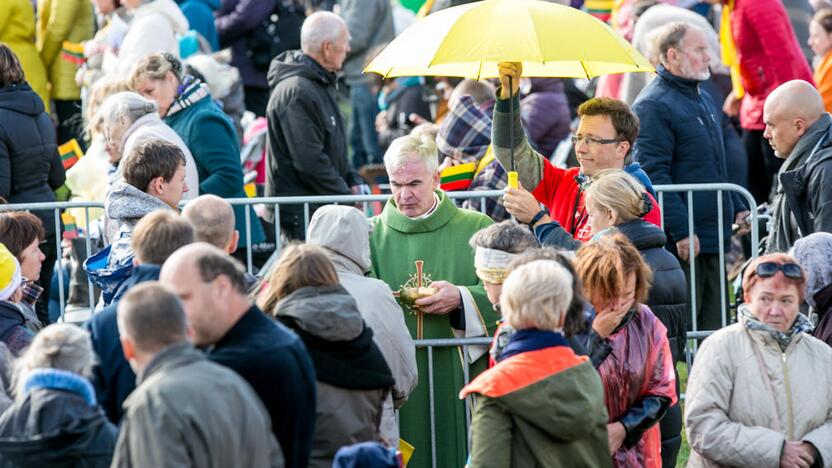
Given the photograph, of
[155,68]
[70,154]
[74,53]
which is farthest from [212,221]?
[74,53]

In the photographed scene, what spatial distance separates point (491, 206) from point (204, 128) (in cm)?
179

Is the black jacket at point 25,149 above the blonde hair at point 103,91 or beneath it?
beneath

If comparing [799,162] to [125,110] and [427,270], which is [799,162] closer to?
[427,270]

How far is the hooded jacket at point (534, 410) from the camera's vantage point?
494cm

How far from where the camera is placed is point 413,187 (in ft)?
22.4

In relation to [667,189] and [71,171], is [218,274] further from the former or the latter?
[71,171]

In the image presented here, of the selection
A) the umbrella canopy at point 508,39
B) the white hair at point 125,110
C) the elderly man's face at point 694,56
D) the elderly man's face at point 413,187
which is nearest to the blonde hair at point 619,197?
the umbrella canopy at point 508,39

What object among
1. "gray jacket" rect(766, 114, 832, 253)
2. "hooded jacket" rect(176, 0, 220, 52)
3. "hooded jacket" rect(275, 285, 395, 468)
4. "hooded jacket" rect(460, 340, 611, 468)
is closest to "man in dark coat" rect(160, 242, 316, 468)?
"hooded jacket" rect(275, 285, 395, 468)

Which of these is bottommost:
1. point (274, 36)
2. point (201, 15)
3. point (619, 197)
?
point (619, 197)

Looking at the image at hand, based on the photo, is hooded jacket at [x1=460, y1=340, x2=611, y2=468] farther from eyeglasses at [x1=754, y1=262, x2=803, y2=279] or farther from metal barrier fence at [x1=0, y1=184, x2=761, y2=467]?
metal barrier fence at [x1=0, y1=184, x2=761, y2=467]

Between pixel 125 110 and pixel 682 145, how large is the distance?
10.7 feet

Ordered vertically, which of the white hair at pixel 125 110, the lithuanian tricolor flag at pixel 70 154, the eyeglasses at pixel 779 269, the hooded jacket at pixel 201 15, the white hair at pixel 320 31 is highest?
the hooded jacket at pixel 201 15

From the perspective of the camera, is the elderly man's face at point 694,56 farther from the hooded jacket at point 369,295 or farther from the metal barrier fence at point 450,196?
the hooded jacket at point 369,295

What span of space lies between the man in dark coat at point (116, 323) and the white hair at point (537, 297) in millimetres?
1239
